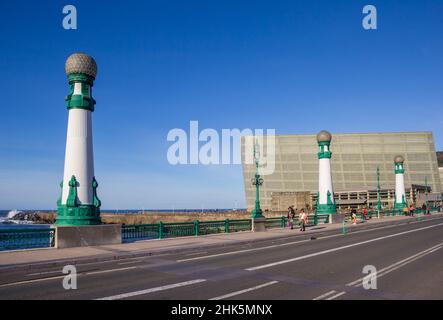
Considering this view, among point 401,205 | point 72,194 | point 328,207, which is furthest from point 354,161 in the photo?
point 72,194

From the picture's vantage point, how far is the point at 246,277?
1142 centimetres

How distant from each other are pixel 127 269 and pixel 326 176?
108 feet

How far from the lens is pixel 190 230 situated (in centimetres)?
2772

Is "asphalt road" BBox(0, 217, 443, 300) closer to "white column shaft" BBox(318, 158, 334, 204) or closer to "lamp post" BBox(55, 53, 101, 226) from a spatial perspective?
"lamp post" BBox(55, 53, 101, 226)

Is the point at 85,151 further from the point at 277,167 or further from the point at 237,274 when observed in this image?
the point at 277,167

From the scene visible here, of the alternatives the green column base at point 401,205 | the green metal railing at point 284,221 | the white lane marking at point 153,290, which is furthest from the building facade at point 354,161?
the white lane marking at point 153,290

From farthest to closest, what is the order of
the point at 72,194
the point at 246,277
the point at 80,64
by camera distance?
the point at 80,64
the point at 72,194
the point at 246,277

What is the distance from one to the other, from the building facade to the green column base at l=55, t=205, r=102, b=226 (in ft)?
282

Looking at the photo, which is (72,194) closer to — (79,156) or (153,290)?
(79,156)

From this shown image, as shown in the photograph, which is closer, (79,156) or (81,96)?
(79,156)

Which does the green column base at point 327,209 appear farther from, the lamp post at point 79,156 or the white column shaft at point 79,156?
the white column shaft at point 79,156

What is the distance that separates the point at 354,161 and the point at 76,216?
94554mm

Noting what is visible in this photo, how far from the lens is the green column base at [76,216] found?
65.3 ft
